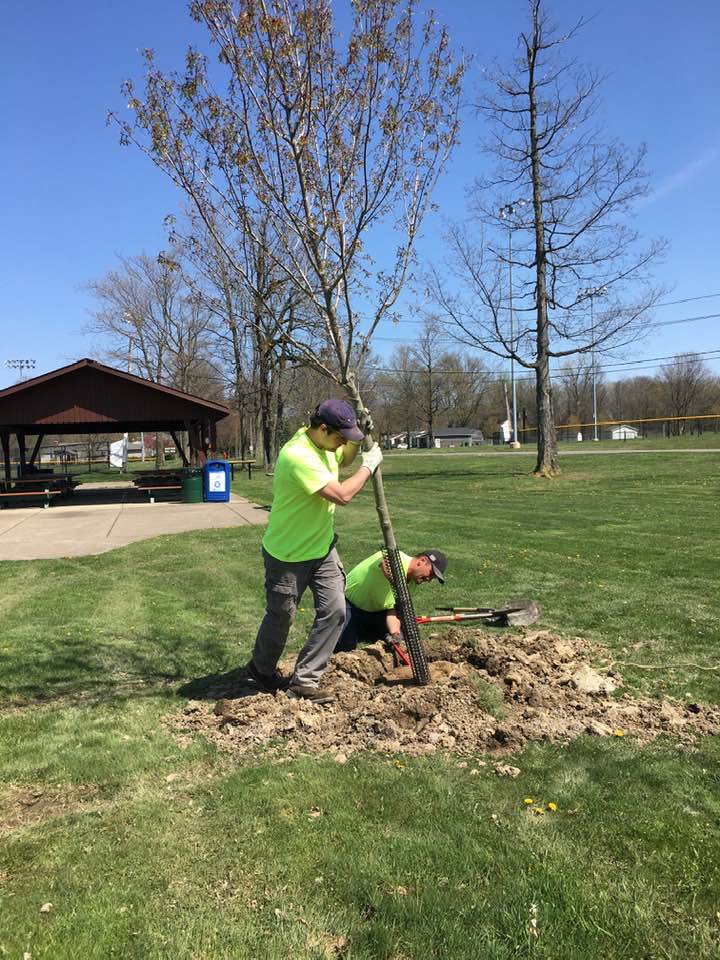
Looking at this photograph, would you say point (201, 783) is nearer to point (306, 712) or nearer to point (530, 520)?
point (306, 712)

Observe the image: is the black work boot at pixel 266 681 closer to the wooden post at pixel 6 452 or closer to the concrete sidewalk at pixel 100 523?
the concrete sidewalk at pixel 100 523

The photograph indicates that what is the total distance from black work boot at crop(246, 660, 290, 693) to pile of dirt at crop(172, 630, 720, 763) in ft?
0.30

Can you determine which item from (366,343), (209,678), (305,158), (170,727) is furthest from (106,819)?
(305,158)

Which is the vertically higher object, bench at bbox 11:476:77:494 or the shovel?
bench at bbox 11:476:77:494

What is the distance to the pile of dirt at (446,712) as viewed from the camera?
3807 mm

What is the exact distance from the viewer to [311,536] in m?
4.20

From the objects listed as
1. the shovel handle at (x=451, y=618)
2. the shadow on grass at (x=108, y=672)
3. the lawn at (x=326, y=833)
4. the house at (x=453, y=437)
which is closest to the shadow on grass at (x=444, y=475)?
the shovel handle at (x=451, y=618)

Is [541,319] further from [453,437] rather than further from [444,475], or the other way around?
[453,437]

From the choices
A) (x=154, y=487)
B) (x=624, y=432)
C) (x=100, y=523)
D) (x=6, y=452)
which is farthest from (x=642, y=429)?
(x=100, y=523)

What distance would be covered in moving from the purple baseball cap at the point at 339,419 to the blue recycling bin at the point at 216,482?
1691 centimetres

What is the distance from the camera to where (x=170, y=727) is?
412 cm

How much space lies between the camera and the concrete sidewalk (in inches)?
470

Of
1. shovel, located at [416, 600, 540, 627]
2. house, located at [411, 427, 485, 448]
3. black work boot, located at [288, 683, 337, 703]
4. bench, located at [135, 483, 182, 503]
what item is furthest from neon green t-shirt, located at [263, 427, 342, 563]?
house, located at [411, 427, 485, 448]

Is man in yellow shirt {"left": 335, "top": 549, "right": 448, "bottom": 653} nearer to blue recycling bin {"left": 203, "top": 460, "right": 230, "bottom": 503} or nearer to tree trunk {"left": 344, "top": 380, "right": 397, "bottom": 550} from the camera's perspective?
tree trunk {"left": 344, "top": 380, "right": 397, "bottom": 550}
